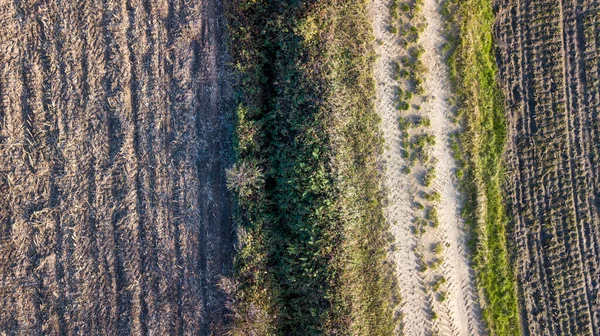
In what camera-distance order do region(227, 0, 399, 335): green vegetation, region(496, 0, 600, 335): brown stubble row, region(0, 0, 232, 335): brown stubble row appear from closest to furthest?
region(227, 0, 399, 335): green vegetation, region(0, 0, 232, 335): brown stubble row, region(496, 0, 600, 335): brown stubble row


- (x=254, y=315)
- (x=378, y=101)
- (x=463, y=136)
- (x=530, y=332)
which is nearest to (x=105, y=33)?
(x=378, y=101)

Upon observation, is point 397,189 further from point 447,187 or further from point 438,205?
point 447,187

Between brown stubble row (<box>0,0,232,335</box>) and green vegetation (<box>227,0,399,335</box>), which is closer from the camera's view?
green vegetation (<box>227,0,399,335</box>)

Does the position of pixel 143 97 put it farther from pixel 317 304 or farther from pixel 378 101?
pixel 317 304

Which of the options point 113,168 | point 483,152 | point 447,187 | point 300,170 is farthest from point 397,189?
point 113,168

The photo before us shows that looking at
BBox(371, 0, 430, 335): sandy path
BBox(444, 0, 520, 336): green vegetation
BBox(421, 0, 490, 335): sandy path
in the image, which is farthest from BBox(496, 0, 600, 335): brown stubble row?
BBox(371, 0, 430, 335): sandy path

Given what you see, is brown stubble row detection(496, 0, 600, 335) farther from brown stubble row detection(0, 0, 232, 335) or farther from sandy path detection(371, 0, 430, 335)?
brown stubble row detection(0, 0, 232, 335)
